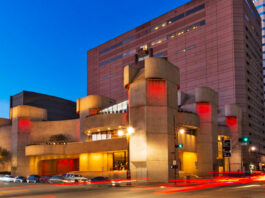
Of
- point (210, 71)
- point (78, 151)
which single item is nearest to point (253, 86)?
point (210, 71)

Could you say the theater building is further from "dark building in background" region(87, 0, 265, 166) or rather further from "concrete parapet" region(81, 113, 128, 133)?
"dark building in background" region(87, 0, 265, 166)

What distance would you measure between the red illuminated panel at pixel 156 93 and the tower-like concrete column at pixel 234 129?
36051mm

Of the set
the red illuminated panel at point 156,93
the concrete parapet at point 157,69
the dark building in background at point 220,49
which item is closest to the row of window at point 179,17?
the dark building in background at point 220,49

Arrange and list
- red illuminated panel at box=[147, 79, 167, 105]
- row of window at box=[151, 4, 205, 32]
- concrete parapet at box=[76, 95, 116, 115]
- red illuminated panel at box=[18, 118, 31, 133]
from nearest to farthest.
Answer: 1. red illuminated panel at box=[147, 79, 167, 105]
2. concrete parapet at box=[76, 95, 116, 115]
3. red illuminated panel at box=[18, 118, 31, 133]
4. row of window at box=[151, 4, 205, 32]

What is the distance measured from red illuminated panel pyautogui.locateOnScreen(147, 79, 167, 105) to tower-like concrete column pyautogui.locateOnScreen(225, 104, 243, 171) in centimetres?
3605

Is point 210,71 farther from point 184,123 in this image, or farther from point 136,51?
point 184,123

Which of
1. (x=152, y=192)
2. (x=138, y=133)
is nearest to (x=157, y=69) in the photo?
(x=138, y=133)

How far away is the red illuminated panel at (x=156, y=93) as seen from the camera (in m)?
52.2

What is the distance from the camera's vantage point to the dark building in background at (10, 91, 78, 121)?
129637 mm

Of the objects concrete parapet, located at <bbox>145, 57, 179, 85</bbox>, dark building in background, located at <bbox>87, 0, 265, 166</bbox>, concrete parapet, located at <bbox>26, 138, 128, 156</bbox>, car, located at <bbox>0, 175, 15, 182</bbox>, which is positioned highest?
dark building in background, located at <bbox>87, 0, 265, 166</bbox>

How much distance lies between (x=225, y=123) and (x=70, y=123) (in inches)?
1575

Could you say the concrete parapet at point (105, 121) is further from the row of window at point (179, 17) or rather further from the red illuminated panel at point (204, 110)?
the row of window at point (179, 17)

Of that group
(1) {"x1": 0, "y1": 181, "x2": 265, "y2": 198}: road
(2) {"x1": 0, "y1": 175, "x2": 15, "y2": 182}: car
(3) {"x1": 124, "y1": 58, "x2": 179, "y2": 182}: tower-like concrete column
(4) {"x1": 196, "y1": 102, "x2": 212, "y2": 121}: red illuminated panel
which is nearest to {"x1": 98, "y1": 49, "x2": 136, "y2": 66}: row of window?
(4) {"x1": 196, "y1": 102, "x2": 212, "y2": 121}: red illuminated panel

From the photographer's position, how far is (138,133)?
51.7m
